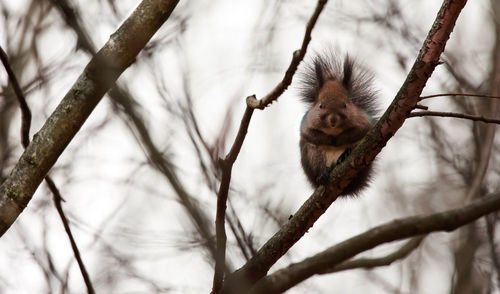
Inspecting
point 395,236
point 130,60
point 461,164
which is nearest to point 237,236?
point 130,60

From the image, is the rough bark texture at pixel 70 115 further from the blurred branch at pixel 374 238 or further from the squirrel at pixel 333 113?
the squirrel at pixel 333 113

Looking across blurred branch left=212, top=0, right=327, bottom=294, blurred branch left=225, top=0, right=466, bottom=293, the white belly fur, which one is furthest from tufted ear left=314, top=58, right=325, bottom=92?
blurred branch left=212, top=0, right=327, bottom=294

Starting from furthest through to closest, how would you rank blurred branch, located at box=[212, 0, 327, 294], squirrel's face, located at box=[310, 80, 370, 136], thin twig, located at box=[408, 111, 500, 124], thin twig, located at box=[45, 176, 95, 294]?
squirrel's face, located at box=[310, 80, 370, 136] → thin twig, located at box=[45, 176, 95, 294] → thin twig, located at box=[408, 111, 500, 124] → blurred branch, located at box=[212, 0, 327, 294]

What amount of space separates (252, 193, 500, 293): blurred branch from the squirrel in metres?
0.41

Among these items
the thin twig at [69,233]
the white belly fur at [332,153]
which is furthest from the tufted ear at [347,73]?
the thin twig at [69,233]

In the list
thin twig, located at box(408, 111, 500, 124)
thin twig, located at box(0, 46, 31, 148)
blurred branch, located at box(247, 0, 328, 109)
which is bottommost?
thin twig, located at box(408, 111, 500, 124)

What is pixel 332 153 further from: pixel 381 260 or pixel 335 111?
pixel 381 260

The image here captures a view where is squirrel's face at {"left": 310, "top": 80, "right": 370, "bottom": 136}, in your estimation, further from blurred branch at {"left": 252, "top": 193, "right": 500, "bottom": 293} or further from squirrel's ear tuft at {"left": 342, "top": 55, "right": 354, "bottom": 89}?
blurred branch at {"left": 252, "top": 193, "right": 500, "bottom": 293}

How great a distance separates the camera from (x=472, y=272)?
438cm

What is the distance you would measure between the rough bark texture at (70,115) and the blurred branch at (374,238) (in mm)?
1062

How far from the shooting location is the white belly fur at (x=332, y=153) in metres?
3.44

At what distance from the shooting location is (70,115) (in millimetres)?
2172

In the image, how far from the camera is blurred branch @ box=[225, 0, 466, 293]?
7.47ft

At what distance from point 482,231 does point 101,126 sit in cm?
303
